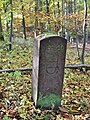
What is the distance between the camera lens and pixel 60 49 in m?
4.25

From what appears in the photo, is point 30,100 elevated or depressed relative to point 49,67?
depressed

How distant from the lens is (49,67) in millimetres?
4312

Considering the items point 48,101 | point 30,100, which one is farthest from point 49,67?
point 30,100

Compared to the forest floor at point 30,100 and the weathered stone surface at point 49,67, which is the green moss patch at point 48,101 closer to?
the weathered stone surface at point 49,67

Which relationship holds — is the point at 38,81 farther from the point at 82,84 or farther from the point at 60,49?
the point at 82,84

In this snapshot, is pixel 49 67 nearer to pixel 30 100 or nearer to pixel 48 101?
pixel 48 101

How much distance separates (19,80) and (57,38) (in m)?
2.38

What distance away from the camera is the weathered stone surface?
4.17m

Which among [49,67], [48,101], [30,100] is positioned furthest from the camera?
[30,100]

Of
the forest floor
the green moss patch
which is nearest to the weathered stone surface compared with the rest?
the green moss patch

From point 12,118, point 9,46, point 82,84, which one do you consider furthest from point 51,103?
point 9,46

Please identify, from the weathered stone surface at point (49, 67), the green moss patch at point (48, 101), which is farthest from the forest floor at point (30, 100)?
the weathered stone surface at point (49, 67)

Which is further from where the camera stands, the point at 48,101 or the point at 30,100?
the point at 30,100

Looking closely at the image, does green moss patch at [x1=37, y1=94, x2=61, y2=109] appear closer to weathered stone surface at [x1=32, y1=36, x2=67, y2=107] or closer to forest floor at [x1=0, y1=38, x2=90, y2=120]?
weathered stone surface at [x1=32, y1=36, x2=67, y2=107]
